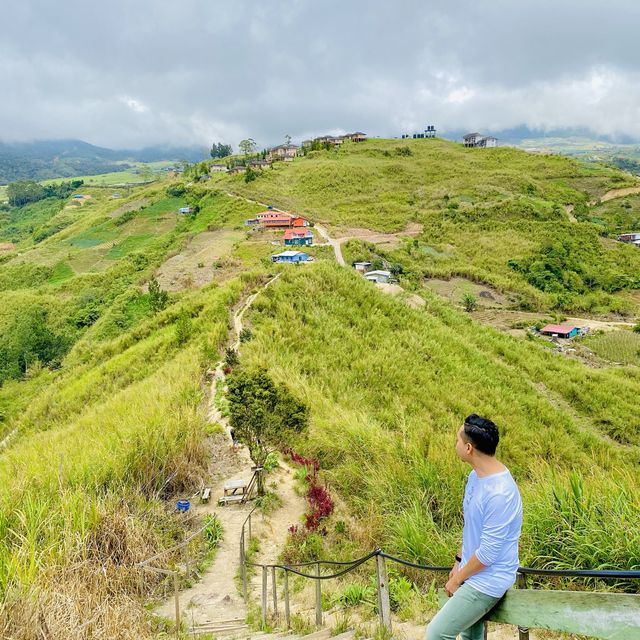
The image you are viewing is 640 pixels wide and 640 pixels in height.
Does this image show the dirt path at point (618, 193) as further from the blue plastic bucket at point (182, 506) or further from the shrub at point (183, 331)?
the blue plastic bucket at point (182, 506)

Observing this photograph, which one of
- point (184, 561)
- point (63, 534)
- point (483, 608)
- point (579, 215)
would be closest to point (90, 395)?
point (184, 561)

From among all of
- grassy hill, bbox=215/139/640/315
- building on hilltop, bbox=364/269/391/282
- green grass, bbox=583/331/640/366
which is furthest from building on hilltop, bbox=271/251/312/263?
green grass, bbox=583/331/640/366

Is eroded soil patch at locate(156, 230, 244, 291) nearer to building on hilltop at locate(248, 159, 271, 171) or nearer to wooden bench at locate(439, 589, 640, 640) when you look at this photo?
wooden bench at locate(439, 589, 640, 640)

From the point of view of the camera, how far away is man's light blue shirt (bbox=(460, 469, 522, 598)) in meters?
2.45

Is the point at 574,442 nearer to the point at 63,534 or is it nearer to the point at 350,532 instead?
the point at 350,532

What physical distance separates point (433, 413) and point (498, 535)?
11.0 m

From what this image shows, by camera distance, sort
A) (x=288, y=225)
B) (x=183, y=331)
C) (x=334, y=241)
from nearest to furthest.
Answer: (x=183, y=331) < (x=334, y=241) < (x=288, y=225)

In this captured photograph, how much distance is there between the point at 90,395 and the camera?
50.0 feet

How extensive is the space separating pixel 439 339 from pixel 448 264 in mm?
25631

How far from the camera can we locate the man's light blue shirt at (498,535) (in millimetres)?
2445

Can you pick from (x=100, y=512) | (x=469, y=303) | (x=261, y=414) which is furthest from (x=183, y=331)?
(x=469, y=303)

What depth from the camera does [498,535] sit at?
2.45m

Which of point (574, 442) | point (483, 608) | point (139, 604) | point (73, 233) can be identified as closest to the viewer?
point (483, 608)

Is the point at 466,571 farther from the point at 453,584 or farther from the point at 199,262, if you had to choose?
the point at 199,262
